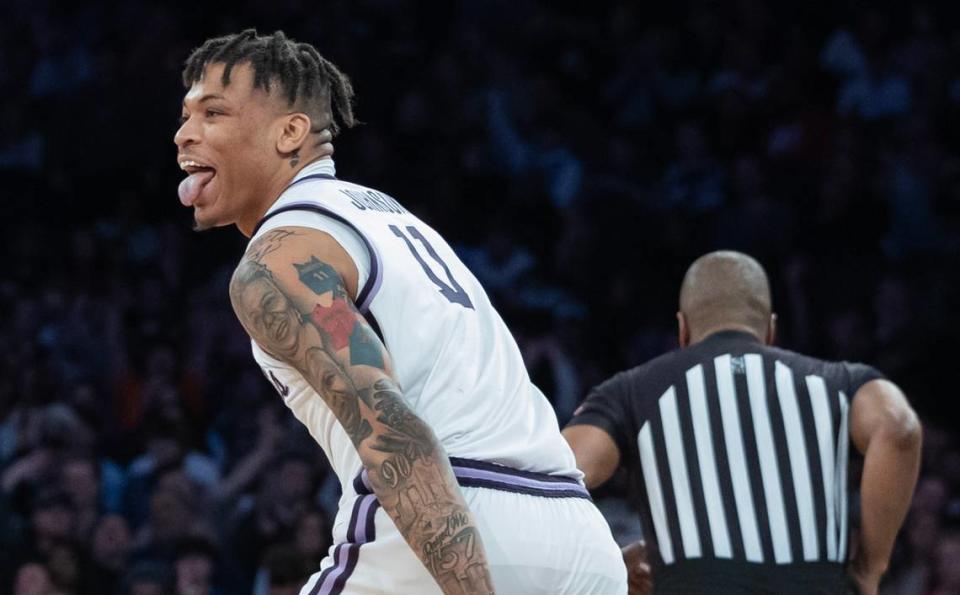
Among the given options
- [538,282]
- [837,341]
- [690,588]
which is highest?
[538,282]

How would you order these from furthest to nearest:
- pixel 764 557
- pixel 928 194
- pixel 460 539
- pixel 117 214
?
pixel 117 214 → pixel 928 194 → pixel 764 557 → pixel 460 539

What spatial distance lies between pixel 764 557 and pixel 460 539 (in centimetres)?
205

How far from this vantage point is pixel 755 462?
4.29 metres

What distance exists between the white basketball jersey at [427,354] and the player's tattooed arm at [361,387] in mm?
88

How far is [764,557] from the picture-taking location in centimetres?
425

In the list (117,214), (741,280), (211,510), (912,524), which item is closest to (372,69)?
(117,214)

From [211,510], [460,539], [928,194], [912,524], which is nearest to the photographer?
[460,539]

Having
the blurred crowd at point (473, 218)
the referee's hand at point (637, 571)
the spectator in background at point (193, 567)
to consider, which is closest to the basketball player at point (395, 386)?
the referee's hand at point (637, 571)

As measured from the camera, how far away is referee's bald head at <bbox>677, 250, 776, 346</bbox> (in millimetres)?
4551

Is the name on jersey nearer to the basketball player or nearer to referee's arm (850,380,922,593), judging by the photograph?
the basketball player

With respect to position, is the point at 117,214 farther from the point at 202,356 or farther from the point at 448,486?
the point at 448,486

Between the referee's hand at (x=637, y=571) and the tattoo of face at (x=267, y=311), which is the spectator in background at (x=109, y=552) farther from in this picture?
the tattoo of face at (x=267, y=311)

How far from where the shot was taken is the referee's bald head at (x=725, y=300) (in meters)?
4.55

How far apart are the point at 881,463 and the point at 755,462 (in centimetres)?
35
